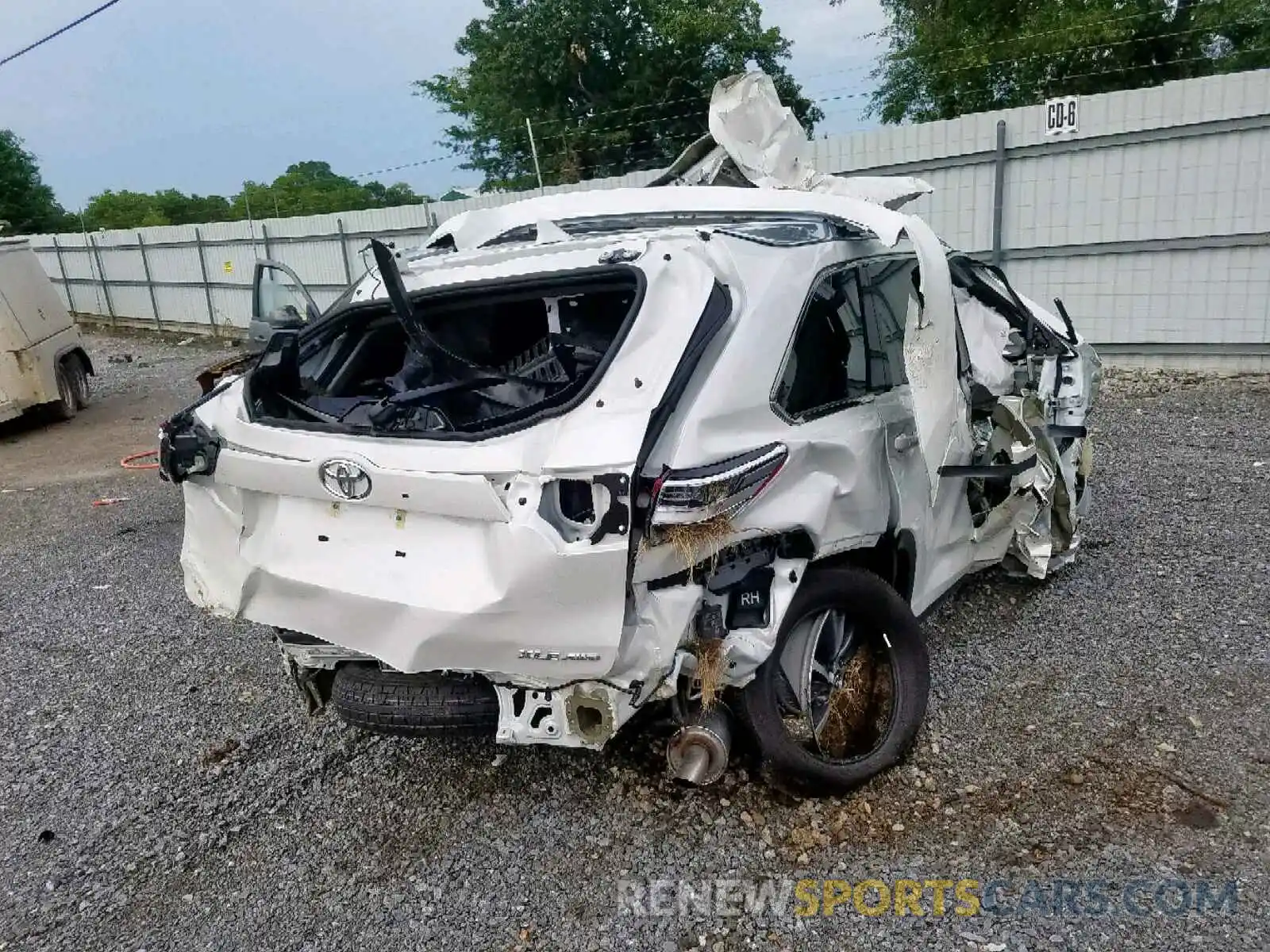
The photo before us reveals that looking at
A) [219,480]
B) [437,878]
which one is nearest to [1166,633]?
[437,878]

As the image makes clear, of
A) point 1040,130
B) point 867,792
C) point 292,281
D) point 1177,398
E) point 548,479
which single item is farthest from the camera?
point 1040,130

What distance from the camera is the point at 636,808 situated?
10.0 ft

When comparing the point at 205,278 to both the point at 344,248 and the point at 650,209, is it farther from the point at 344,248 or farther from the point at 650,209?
the point at 650,209

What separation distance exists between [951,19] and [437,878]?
64.9 feet

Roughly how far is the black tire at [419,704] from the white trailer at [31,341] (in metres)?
9.60

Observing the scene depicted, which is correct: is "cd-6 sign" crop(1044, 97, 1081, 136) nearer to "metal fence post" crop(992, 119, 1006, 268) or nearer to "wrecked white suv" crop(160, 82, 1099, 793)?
"metal fence post" crop(992, 119, 1006, 268)

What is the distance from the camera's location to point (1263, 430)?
22.3 ft

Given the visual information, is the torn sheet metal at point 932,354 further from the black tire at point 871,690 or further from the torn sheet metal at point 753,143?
the torn sheet metal at point 753,143

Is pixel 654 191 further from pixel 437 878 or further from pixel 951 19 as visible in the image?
pixel 951 19

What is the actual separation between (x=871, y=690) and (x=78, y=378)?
1189 centimetres

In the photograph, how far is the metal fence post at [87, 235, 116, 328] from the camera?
70.1 feet

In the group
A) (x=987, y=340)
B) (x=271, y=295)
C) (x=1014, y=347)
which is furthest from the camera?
(x=271, y=295)

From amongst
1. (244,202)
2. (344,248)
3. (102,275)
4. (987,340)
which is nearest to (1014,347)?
(987,340)

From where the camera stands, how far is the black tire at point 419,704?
271 centimetres
